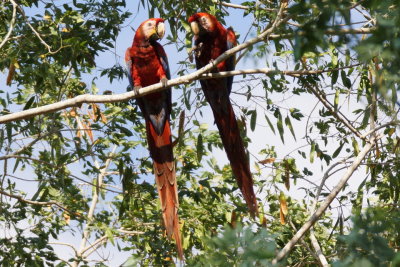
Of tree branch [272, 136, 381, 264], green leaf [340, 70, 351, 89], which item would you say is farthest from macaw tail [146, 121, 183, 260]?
green leaf [340, 70, 351, 89]

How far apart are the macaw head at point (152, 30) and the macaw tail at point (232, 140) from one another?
43 centimetres

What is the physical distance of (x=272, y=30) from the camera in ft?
7.04

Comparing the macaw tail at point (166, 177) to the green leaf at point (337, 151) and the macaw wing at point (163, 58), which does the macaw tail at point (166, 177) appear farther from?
the green leaf at point (337, 151)

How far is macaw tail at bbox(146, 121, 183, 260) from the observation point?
299cm

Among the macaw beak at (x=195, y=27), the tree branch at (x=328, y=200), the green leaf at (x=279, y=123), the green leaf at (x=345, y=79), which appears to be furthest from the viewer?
the macaw beak at (x=195, y=27)

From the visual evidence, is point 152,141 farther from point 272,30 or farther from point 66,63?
point 272,30

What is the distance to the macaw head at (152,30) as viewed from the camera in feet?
11.3

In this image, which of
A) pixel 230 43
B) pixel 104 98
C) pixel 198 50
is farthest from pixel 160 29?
pixel 104 98

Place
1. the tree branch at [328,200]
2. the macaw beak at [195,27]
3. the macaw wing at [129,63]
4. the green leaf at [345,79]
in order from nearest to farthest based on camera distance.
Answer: the tree branch at [328,200]
the green leaf at [345,79]
the macaw beak at [195,27]
the macaw wing at [129,63]

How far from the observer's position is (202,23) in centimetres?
329

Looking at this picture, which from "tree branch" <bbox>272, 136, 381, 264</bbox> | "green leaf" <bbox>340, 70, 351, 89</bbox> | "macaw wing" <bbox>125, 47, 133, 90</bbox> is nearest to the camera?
"tree branch" <bbox>272, 136, 381, 264</bbox>

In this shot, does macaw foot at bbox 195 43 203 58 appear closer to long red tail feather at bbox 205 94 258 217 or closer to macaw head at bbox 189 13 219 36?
macaw head at bbox 189 13 219 36

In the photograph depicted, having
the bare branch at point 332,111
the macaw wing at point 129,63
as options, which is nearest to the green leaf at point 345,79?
the bare branch at point 332,111

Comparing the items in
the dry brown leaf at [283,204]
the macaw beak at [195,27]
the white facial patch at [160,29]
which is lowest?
the dry brown leaf at [283,204]
